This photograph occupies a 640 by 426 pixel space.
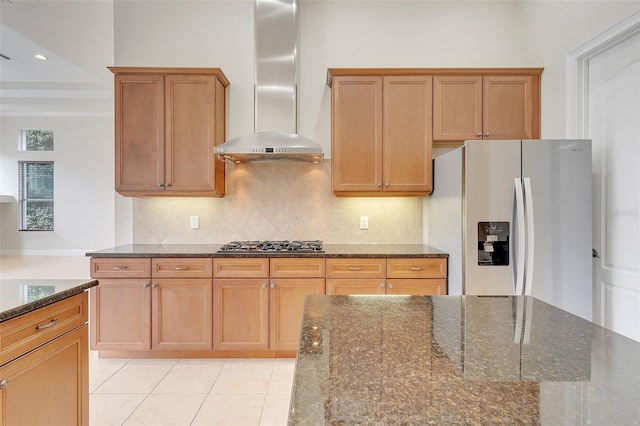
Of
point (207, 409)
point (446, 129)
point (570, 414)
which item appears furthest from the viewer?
point (446, 129)

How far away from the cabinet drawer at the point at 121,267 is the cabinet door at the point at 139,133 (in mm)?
625

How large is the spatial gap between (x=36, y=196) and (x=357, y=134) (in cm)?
904

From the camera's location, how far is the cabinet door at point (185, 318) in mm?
2721

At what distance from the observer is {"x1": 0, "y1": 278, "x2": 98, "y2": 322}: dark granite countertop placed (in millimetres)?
1227

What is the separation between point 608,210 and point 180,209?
3564 millimetres

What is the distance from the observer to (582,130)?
2.49 metres

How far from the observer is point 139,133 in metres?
2.91

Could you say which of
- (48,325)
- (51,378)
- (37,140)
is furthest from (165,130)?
(37,140)

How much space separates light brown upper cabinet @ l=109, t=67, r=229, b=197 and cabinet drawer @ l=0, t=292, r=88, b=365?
1523mm

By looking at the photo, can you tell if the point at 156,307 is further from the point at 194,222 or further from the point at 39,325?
the point at 39,325

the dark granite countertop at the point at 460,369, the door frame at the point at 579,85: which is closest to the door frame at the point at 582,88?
the door frame at the point at 579,85

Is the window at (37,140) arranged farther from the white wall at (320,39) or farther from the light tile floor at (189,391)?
the light tile floor at (189,391)

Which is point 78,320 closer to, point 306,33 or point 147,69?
point 147,69

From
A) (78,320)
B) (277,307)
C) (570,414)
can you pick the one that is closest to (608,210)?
(570,414)
